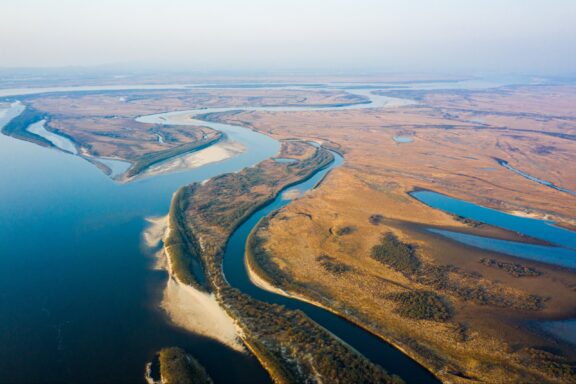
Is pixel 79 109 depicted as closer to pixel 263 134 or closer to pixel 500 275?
pixel 263 134

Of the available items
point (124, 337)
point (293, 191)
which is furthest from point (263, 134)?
point (124, 337)

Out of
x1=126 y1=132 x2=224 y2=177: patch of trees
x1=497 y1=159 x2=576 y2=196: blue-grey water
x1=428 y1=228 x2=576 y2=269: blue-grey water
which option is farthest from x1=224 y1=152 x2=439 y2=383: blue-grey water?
x1=497 y1=159 x2=576 y2=196: blue-grey water

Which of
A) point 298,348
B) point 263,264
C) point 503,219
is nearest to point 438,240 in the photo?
point 503,219

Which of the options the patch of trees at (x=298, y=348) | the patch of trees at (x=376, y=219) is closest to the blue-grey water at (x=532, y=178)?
the patch of trees at (x=376, y=219)

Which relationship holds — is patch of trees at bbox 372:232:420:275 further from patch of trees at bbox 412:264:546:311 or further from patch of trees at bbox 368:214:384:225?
patch of trees at bbox 368:214:384:225

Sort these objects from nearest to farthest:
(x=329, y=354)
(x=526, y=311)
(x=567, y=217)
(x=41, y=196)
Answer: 1. (x=329, y=354)
2. (x=526, y=311)
3. (x=567, y=217)
4. (x=41, y=196)
